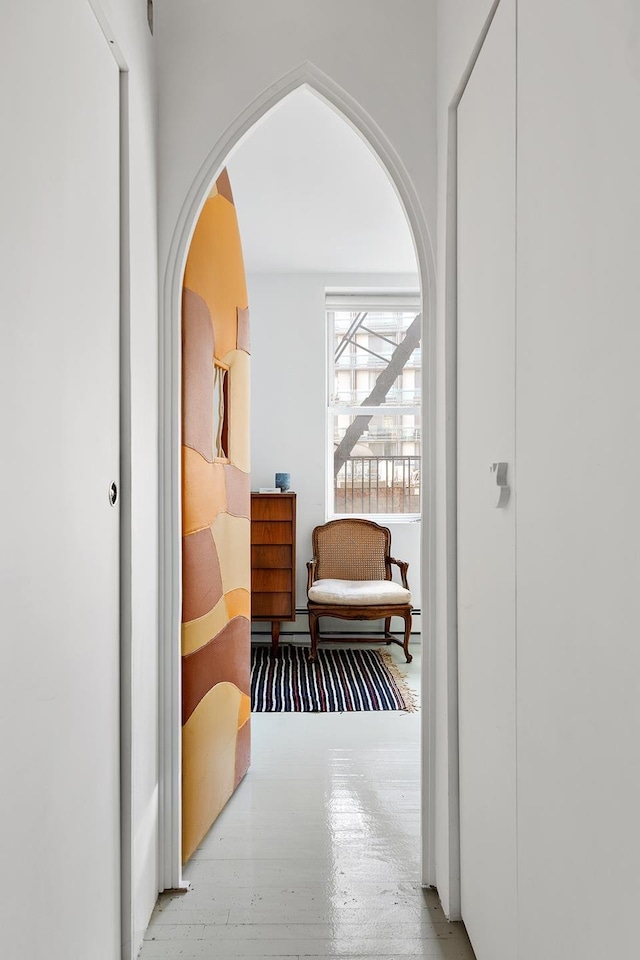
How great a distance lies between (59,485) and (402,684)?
304 centimetres

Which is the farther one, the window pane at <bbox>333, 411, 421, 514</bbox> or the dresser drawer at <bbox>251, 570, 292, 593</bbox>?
the window pane at <bbox>333, 411, 421, 514</bbox>

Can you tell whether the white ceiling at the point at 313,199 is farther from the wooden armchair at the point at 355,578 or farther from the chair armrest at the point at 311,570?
the chair armrest at the point at 311,570

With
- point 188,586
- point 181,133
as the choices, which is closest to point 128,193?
Result: point 181,133

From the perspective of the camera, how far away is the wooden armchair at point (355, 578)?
4379 millimetres

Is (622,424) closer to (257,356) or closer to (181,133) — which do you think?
(181,133)

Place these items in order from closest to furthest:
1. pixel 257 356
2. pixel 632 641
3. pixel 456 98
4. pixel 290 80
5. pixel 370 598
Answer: pixel 632 641, pixel 456 98, pixel 290 80, pixel 370 598, pixel 257 356

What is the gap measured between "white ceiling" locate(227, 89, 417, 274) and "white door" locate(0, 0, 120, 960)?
1.18 meters

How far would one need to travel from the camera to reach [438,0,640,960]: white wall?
0.81 m

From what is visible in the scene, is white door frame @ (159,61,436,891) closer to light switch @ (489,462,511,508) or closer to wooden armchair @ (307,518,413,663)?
light switch @ (489,462,511,508)

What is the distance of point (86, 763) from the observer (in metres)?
1.33

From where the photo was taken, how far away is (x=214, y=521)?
2.34 meters

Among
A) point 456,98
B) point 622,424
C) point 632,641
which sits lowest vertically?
point 632,641

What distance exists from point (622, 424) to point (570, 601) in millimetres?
293

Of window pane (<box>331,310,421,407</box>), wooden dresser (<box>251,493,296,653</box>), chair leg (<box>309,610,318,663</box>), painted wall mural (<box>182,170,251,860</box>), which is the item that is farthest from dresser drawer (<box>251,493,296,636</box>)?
painted wall mural (<box>182,170,251,860</box>)
